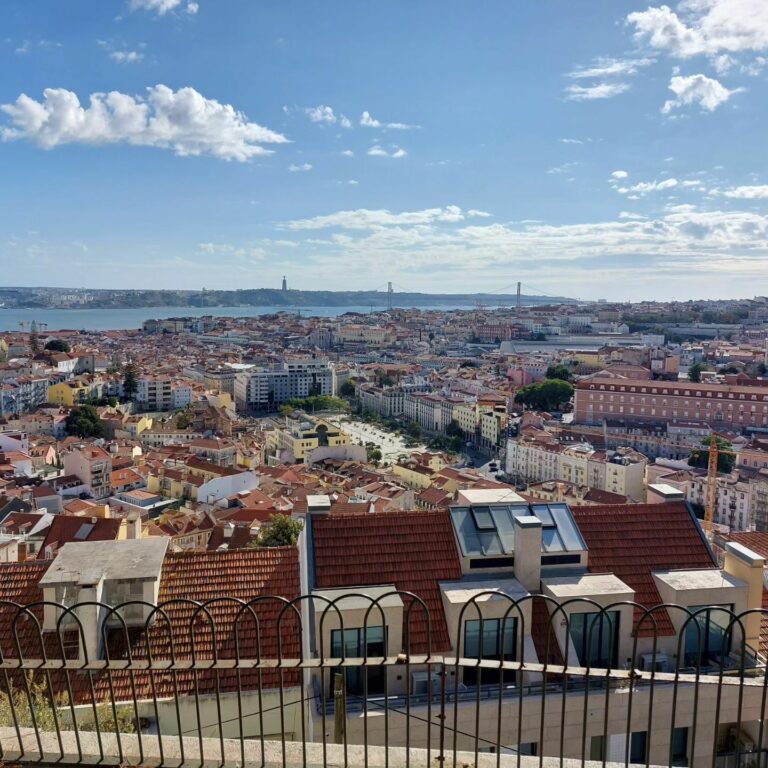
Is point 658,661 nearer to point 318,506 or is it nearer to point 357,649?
point 357,649

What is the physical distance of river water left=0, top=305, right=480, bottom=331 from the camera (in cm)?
10912

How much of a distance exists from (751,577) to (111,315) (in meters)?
146

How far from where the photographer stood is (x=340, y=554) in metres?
4.07

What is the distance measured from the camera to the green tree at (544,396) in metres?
39.2

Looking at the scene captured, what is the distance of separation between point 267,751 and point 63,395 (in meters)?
36.0

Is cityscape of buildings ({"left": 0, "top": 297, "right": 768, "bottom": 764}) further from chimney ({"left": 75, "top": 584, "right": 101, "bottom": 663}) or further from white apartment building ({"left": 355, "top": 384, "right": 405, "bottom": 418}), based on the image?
white apartment building ({"left": 355, "top": 384, "right": 405, "bottom": 418})

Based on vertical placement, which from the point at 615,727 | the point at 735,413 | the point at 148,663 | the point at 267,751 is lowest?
the point at 735,413

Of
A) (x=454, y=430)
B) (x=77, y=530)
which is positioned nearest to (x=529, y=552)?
(x=77, y=530)

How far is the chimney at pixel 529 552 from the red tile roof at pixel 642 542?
0.40 m

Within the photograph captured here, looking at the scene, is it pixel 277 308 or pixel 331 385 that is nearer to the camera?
pixel 331 385

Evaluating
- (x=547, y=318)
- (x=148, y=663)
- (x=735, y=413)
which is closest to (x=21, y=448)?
(x=148, y=663)

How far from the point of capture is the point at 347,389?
1736 inches

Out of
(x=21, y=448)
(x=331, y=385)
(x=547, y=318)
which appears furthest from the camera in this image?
(x=547, y=318)

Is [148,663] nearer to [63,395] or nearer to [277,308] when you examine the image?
[63,395]
